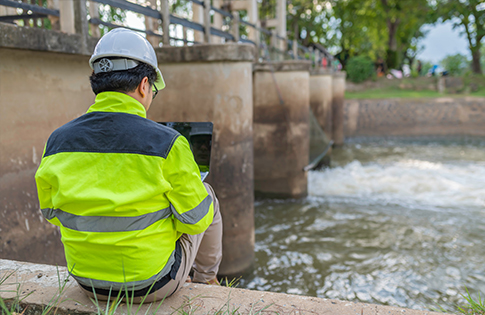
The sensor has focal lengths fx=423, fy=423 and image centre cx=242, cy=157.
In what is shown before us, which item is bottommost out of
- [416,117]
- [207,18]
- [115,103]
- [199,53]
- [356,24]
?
[416,117]

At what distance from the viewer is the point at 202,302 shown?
7.43 feet

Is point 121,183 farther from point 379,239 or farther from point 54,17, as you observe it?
point 379,239

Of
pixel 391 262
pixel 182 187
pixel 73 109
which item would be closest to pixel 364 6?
pixel 391 262

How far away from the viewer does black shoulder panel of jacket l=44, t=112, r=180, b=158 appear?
1.86 meters

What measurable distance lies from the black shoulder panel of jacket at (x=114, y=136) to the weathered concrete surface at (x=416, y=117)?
19.5m

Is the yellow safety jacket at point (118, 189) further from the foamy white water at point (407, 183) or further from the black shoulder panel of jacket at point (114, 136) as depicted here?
the foamy white water at point (407, 183)

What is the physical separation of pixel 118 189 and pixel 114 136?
236mm

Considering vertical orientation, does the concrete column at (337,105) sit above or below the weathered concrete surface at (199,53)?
below

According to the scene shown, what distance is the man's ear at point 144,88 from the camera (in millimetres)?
2033

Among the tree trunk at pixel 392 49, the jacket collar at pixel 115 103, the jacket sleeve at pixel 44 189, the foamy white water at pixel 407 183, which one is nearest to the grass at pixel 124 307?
the jacket sleeve at pixel 44 189

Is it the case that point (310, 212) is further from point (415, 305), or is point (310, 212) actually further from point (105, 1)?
point (105, 1)

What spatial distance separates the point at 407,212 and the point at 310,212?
1838 mm

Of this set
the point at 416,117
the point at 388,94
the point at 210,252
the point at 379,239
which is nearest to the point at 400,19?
the point at 388,94

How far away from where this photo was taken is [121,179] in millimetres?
1846
